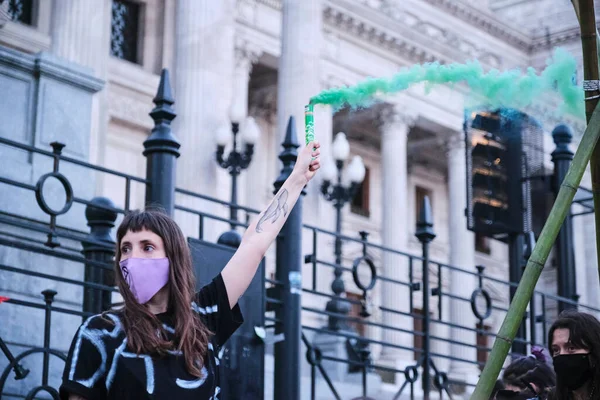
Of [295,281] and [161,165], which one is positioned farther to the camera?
[295,281]

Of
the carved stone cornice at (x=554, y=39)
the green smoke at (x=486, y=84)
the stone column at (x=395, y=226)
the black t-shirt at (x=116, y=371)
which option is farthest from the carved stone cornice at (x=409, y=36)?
the black t-shirt at (x=116, y=371)

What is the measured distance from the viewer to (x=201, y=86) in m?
23.9

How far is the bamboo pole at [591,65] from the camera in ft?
13.0

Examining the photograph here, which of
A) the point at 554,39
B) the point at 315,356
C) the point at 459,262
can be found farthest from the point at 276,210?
the point at 554,39

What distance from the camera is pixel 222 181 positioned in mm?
27719

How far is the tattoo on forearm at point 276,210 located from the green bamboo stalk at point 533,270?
2.81 feet

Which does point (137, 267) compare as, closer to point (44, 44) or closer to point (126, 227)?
point (126, 227)

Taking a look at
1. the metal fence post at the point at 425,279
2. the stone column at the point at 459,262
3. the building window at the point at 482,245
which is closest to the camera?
the metal fence post at the point at 425,279

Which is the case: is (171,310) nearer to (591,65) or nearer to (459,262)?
(591,65)

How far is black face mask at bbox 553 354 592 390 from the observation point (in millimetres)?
4035

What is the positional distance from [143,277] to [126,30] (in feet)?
92.5

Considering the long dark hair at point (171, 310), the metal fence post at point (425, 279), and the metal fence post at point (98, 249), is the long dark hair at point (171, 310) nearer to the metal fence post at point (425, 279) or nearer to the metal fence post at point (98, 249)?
the metal fence post at point (98, 249)

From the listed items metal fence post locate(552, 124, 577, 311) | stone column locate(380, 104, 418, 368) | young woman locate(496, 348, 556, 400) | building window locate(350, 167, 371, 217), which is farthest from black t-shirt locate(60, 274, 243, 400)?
building window locate(350, 167, 371, 217)

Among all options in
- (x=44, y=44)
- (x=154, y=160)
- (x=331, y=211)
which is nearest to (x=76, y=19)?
(x=44, y=44)
